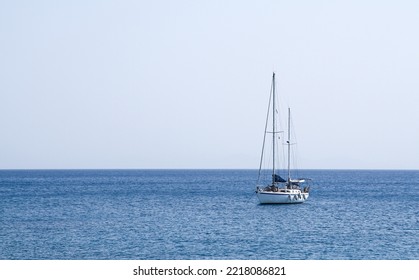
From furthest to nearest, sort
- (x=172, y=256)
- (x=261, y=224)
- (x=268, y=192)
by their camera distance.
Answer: (x=268, y=192) → (x=261, y=224) → (x=172, y=256)

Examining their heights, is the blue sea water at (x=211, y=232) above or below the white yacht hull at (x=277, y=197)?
below

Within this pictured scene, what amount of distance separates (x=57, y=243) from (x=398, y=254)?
2562cm

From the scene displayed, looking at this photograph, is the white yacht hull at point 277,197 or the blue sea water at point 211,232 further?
the white yacht hull at point 277,197

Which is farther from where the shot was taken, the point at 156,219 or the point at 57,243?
the point at 156,219

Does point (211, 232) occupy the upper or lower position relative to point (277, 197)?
lower

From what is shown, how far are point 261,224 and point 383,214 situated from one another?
2011 cm

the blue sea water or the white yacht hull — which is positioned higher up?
the white yacht hull

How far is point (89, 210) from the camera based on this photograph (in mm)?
80875

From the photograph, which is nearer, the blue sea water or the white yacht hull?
the blue sea water

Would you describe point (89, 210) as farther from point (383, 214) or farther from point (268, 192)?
point (383, 214)

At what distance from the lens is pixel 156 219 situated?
2660 inches
